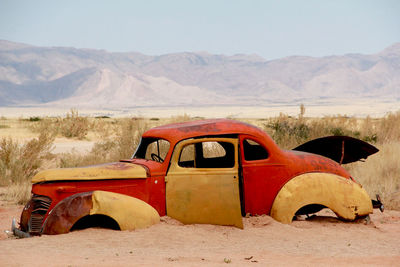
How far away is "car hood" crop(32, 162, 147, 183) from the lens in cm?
737

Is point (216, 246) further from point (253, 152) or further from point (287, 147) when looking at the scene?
point (287, 147)

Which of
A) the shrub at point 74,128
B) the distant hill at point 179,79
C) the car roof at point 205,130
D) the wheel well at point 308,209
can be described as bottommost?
the wheel well at point 308,209

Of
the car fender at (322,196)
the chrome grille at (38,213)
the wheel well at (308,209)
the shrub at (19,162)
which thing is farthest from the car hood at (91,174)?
the shrub at (19,162)

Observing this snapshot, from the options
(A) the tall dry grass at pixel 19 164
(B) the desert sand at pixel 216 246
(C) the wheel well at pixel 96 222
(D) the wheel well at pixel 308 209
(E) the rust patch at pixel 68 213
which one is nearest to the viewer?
(B) the desert sand at pixel 216 246

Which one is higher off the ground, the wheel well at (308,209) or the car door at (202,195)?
the car door at (202,195)

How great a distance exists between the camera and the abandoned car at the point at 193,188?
729cm

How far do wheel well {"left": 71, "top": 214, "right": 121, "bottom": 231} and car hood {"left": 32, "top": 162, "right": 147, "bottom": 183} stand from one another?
21.1 inches

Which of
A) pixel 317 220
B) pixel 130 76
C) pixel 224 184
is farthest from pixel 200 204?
pixel 130 76

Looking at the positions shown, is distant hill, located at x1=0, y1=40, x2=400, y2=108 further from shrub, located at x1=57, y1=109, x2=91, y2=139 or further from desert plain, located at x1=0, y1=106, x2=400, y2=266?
desert plain, located at x1=0, y1=106, x2=400, y2=266

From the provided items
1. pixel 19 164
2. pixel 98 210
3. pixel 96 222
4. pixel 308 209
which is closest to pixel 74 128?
pixel 19 164

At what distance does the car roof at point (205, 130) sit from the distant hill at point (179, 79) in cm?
11292

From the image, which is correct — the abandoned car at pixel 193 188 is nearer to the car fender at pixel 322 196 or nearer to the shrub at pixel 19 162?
the car fender at pixel 322 196

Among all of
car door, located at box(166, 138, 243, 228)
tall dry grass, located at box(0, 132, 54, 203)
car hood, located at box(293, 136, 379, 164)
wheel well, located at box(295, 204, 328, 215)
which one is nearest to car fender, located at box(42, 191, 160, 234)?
car door, located at box(166, 138, 243, 228)

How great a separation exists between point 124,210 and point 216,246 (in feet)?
4.05
